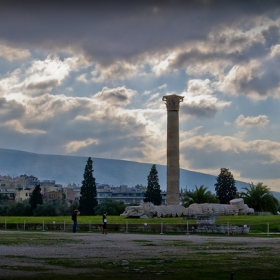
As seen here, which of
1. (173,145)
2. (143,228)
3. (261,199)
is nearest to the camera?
(143,228)

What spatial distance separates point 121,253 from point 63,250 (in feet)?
6.64

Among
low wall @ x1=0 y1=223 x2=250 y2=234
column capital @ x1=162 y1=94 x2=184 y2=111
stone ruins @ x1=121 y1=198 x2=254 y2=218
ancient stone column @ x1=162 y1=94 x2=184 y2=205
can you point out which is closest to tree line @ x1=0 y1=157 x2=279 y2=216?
ancient stone column @ x1=162 y1=94 x2=184 y2=205

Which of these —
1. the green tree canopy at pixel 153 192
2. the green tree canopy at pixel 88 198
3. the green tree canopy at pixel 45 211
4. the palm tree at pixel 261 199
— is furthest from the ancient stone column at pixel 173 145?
the green tree canopy at pixel 153 192

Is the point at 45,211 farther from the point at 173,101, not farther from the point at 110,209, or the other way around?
the point at 173,101

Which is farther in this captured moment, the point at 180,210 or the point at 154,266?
the point at 180,210

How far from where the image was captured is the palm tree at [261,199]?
65875 millimetres

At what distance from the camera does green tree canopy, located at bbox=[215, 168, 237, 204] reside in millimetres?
90500

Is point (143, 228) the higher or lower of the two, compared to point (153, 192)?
lower

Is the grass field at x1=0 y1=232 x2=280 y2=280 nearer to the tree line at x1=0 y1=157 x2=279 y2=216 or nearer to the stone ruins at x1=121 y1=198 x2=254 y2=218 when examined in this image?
the stone ruins at x1=121 y1=198 x2=254 y2=218

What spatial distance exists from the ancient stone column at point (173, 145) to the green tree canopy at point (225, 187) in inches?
1147

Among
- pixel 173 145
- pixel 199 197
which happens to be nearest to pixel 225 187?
pixel 199 197

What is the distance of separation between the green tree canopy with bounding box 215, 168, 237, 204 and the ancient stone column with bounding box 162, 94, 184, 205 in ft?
95.6

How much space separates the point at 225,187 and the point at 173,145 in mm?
30343

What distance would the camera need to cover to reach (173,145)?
205ft
